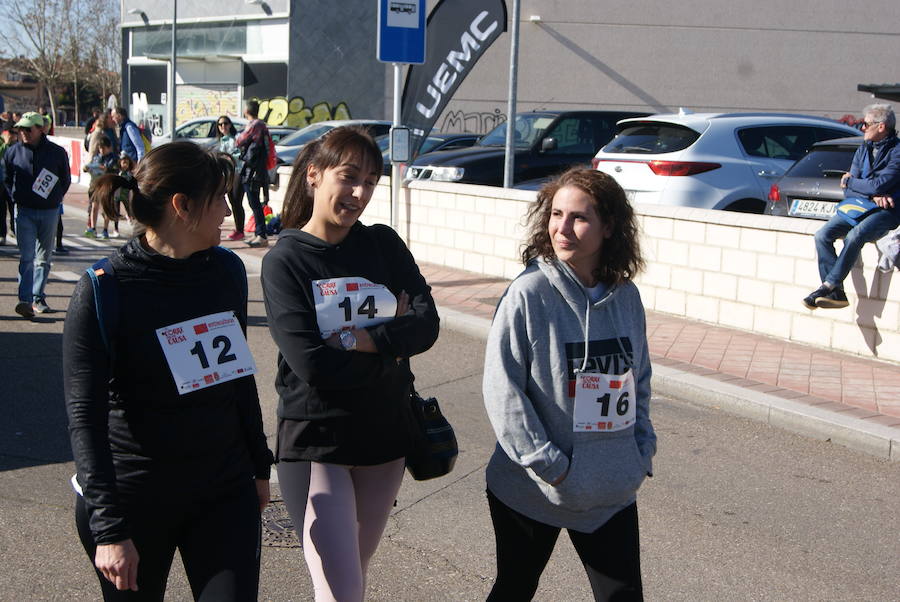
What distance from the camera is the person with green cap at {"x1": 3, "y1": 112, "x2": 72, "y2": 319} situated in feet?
31.0

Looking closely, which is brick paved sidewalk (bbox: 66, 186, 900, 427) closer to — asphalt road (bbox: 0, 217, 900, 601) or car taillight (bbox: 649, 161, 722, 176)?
asphalt road (bbox: 0, 217, 900, 601)

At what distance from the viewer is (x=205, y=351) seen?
2672 mm

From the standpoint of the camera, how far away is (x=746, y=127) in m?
12.3

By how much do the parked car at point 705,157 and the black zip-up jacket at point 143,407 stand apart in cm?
916

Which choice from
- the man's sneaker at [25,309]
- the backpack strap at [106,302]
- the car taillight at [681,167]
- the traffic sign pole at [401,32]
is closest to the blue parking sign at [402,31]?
the traffic sign pole at [401,32]

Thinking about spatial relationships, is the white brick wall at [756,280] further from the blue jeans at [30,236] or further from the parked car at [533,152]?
the blue jeans at [30,236]

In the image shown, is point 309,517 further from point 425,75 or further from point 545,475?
point 425,75

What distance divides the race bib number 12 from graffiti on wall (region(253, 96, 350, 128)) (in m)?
31.4

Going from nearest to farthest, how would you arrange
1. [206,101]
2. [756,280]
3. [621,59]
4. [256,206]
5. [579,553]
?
[579,553]
[756,280]
[256,206]
[621,59]
[206,101]

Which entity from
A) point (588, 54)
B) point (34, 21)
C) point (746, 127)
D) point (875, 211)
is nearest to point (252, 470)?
point (875, 211)

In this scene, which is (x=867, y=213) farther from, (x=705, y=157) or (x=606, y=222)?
(x=606, y=222)

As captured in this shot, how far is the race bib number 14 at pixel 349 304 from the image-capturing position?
9.93ft

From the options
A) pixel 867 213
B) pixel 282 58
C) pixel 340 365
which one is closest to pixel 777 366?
pixel 867 213

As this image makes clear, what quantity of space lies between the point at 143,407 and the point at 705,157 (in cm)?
1003
